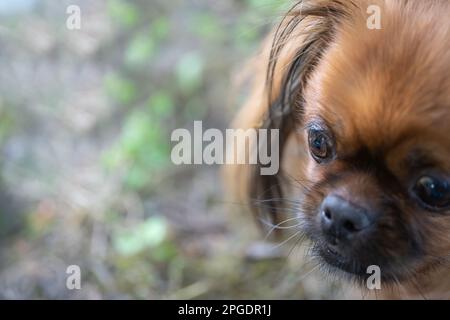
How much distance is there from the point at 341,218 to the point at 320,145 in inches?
12.3

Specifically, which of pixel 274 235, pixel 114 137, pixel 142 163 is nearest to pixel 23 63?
pixel 114 137

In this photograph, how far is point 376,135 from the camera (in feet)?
6.81

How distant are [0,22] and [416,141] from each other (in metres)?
3.09

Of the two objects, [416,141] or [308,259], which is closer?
[416,141]

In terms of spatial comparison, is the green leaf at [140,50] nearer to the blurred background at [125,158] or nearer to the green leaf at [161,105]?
the blurred background at [125,158]

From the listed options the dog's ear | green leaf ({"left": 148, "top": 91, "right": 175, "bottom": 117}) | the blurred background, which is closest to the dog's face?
the dog's ear

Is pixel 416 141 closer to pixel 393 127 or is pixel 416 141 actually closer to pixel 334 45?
pixel 393 127

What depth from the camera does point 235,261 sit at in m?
3.48

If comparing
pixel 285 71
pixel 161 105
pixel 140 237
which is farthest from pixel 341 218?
pixel 161 105

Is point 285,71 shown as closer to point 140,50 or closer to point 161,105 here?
point 161,105

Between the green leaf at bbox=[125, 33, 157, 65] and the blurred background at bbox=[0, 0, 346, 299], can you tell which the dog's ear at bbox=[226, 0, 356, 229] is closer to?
the blurred background at bbox=[0, 0, 346, 299]

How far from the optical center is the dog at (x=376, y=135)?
6.55 feet

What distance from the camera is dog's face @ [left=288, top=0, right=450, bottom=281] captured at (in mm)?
1988

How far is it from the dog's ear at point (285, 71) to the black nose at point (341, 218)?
53cm
